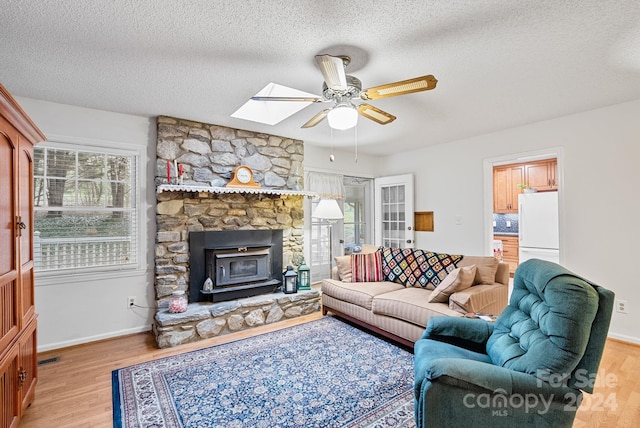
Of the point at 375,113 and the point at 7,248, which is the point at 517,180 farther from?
the point at 7,248

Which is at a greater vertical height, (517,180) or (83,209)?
(517,180)

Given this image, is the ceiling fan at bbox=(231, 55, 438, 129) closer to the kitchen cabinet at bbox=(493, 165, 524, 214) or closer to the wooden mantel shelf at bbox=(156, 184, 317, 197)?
the wooden mantel shelf at bbox=(156, 184, 317, 197)

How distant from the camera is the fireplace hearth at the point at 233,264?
365cm

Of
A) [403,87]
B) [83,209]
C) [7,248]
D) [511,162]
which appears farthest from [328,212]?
[7,248]

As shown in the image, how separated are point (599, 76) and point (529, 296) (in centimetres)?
207

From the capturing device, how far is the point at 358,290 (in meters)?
3.47

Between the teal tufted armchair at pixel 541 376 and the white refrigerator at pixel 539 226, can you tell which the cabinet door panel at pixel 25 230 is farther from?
the white refrigerator at pixel 539 226

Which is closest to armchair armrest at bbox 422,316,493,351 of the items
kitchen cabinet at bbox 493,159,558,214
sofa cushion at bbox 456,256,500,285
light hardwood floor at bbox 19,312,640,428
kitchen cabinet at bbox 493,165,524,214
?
light hardwood floor at bbox 19,312,640,428

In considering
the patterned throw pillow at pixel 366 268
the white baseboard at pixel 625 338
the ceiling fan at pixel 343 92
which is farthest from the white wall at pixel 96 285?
the white baseboard at pixel 625 338

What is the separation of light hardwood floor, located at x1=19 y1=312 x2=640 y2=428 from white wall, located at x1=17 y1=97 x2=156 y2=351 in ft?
0.51

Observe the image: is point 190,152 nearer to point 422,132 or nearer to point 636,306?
point 422,132

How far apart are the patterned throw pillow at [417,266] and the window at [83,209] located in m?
2.93

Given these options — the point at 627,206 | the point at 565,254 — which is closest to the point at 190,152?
the point at 565,254

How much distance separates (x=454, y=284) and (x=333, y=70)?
2.09 m
